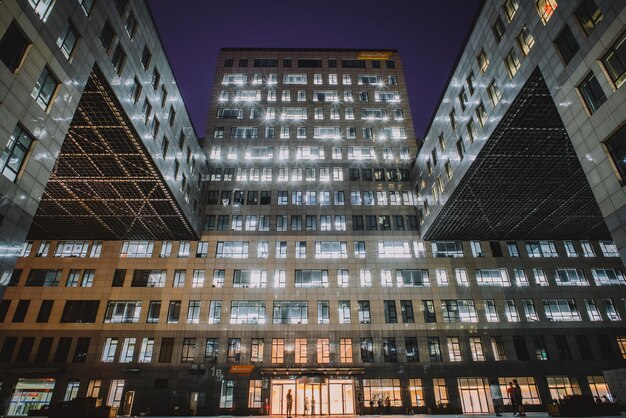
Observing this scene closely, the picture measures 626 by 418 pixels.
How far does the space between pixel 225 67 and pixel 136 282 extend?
37.4 m

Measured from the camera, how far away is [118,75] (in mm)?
26953

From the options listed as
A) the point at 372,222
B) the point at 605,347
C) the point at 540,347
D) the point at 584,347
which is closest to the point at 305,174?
the point at 372,222

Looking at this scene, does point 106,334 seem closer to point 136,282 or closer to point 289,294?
point 136,282

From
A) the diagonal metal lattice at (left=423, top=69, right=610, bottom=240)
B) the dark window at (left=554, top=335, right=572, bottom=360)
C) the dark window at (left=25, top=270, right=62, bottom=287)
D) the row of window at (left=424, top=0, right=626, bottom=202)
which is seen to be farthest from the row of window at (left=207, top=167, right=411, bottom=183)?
the dark window at (left=554, top=335, right=572, bottom=360)

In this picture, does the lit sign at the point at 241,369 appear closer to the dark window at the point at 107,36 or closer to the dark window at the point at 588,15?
the dark window at the point at 107,36

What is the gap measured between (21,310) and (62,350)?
7610mm

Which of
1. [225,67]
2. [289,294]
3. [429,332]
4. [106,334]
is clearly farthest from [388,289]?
[225,67]

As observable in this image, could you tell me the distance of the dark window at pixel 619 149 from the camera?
1775 cm

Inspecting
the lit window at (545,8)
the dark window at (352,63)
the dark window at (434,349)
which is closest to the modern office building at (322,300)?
the dark window at (434,349)

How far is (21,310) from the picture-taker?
43969mm

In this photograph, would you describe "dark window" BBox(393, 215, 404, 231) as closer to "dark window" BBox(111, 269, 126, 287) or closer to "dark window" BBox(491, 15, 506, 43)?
"dark window" BBox(491, 15, 506, 43)

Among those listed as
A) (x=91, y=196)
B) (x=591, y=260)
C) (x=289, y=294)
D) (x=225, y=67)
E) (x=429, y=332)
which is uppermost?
(x=225, y=67)

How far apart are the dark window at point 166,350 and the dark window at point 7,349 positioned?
1683 cm

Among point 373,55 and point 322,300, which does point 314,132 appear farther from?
point 322,300
